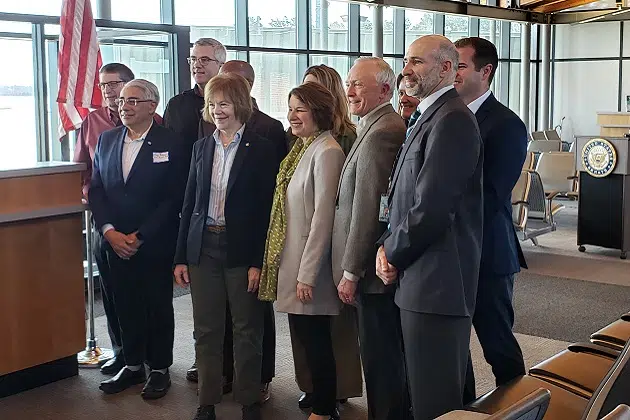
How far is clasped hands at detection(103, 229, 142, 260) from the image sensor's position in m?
4.09

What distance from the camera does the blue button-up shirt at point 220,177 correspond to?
3.66 metres

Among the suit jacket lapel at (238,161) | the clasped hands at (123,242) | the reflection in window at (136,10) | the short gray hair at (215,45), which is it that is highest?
the reflection in window at (136,10)

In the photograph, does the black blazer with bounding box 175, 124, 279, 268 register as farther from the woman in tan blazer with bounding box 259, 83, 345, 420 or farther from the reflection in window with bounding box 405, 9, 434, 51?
the reflection in window with bounding box 405, 9, 434, 51

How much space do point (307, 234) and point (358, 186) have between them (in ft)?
1.34

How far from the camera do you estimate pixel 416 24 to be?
53.4ft

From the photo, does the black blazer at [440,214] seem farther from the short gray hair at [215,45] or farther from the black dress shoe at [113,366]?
the black dress shoe at [113,366]

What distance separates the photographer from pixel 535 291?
6883 millimetres

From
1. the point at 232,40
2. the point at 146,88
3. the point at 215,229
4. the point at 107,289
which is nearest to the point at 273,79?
the point at 232,40

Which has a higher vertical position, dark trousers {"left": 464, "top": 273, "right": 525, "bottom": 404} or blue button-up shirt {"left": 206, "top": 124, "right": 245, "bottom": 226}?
blue button-up shirt {"left": 206, "top": 124, "right": 245, "bottom": 226}

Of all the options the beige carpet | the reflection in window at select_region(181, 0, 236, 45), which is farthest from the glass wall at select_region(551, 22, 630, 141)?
the beige carpet

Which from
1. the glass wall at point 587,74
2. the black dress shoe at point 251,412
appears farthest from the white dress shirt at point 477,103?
the glass wall at point 587,74

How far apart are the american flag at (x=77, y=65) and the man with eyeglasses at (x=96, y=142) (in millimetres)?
1279

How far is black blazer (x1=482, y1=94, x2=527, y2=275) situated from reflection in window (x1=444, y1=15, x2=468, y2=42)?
1445 centimetres

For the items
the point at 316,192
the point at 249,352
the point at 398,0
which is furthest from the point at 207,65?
the point at 398,0
